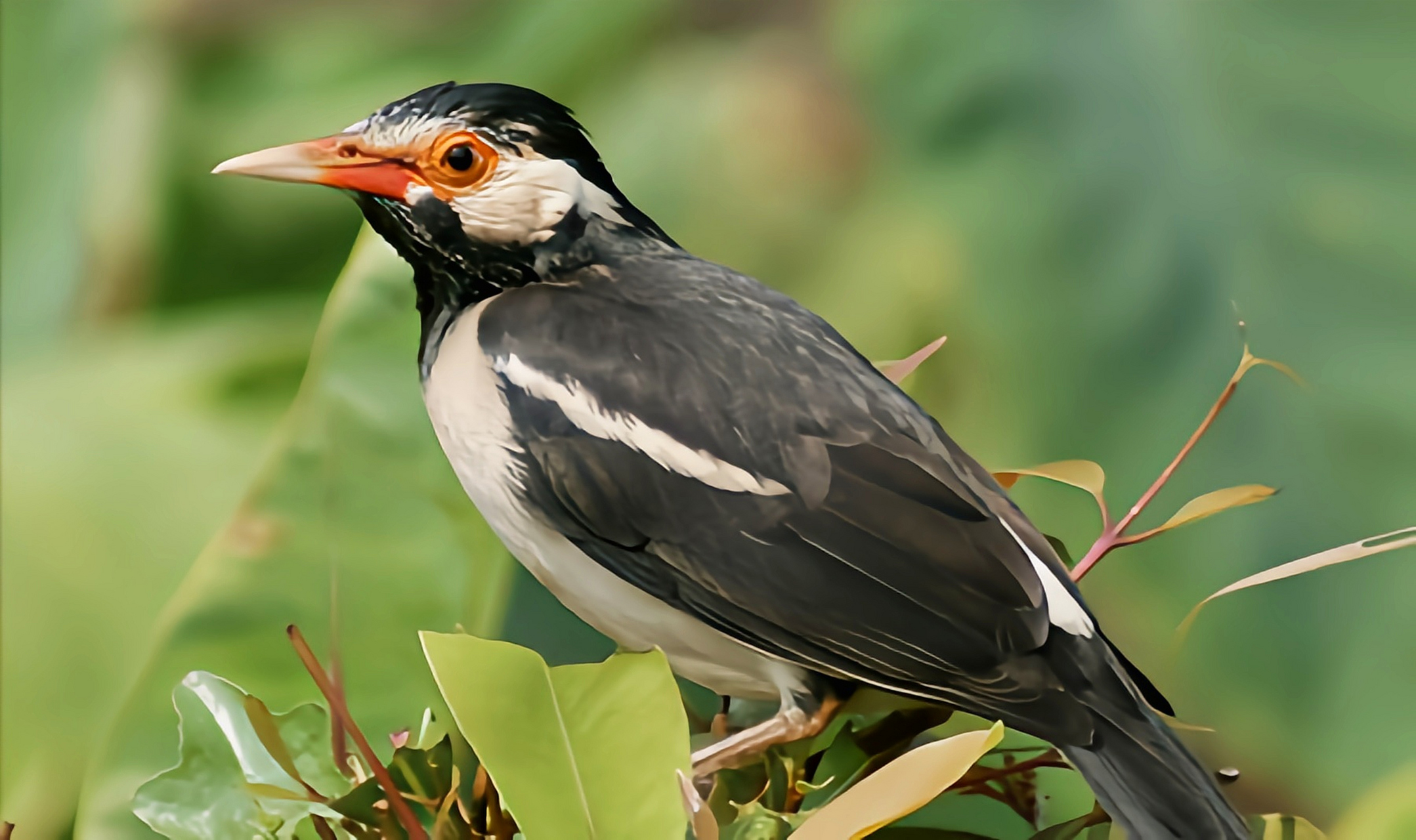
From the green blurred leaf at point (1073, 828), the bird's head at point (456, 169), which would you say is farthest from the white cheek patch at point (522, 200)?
the green blurred leaf at point (1073, 828)

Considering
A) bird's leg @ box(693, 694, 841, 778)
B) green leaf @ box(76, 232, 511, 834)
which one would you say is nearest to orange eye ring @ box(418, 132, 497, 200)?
green leaf @ box(76, 232, 511, 834)

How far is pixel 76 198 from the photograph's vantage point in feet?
3.39

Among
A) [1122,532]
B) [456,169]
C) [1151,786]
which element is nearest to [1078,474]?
[1122,532]

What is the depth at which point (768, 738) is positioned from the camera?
60cm

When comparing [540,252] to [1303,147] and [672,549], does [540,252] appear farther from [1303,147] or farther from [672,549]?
[1303,147]

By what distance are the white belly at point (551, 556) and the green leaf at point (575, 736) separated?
12 cm

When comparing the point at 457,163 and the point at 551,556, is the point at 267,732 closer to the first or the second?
the point at 551,556

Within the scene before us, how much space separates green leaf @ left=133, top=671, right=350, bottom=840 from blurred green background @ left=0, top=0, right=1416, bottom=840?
123 mm

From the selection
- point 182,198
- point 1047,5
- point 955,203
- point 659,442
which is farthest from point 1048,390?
point 182,198

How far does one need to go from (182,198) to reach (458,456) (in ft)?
1.88

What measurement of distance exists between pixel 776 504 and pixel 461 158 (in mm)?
252

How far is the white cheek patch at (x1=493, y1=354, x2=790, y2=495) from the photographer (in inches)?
22.6

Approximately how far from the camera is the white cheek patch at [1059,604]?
588mm

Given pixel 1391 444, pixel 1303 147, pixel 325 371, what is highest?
pixel 1303 147
